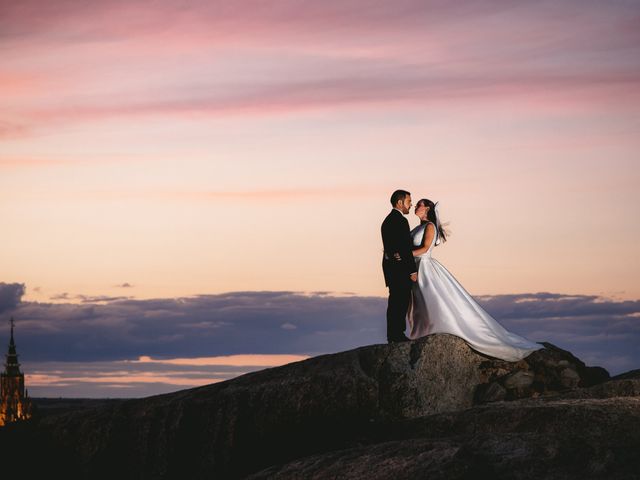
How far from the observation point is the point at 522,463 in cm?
1096

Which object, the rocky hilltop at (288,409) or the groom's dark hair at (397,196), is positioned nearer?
the rocky hilltop at (288,409)

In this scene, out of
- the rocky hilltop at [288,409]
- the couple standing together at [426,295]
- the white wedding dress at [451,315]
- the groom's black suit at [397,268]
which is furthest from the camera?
the white wedding dress at [451,315]

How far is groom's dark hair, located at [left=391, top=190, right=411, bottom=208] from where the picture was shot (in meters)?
20.0

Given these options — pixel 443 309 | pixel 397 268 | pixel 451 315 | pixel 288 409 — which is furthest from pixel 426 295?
pixel 288 409

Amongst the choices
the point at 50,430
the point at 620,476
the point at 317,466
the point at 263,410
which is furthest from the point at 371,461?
the point at 50,430

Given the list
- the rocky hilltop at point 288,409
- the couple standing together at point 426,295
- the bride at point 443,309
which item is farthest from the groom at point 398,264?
the rocky hilltop at point 288,409

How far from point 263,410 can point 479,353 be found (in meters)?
4.50

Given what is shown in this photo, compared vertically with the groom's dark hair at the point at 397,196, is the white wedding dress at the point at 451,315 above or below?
below

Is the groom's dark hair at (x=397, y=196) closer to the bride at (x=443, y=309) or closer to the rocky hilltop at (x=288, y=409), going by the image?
the bride at (x=443, y=309)

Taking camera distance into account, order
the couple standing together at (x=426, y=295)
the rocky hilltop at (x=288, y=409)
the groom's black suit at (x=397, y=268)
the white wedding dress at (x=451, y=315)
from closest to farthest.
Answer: the rocky hilltop at (x=288, y=409)
the groom's black suit at (x=397, y=268)
the couple standing together at (x=426, y=295)
the white wedding dress at (x=451, y=315)

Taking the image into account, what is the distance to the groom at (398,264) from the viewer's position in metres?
19.9

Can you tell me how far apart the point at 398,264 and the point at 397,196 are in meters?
1.34

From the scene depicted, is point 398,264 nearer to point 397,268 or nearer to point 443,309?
point 397,268

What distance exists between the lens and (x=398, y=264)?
20.0m
